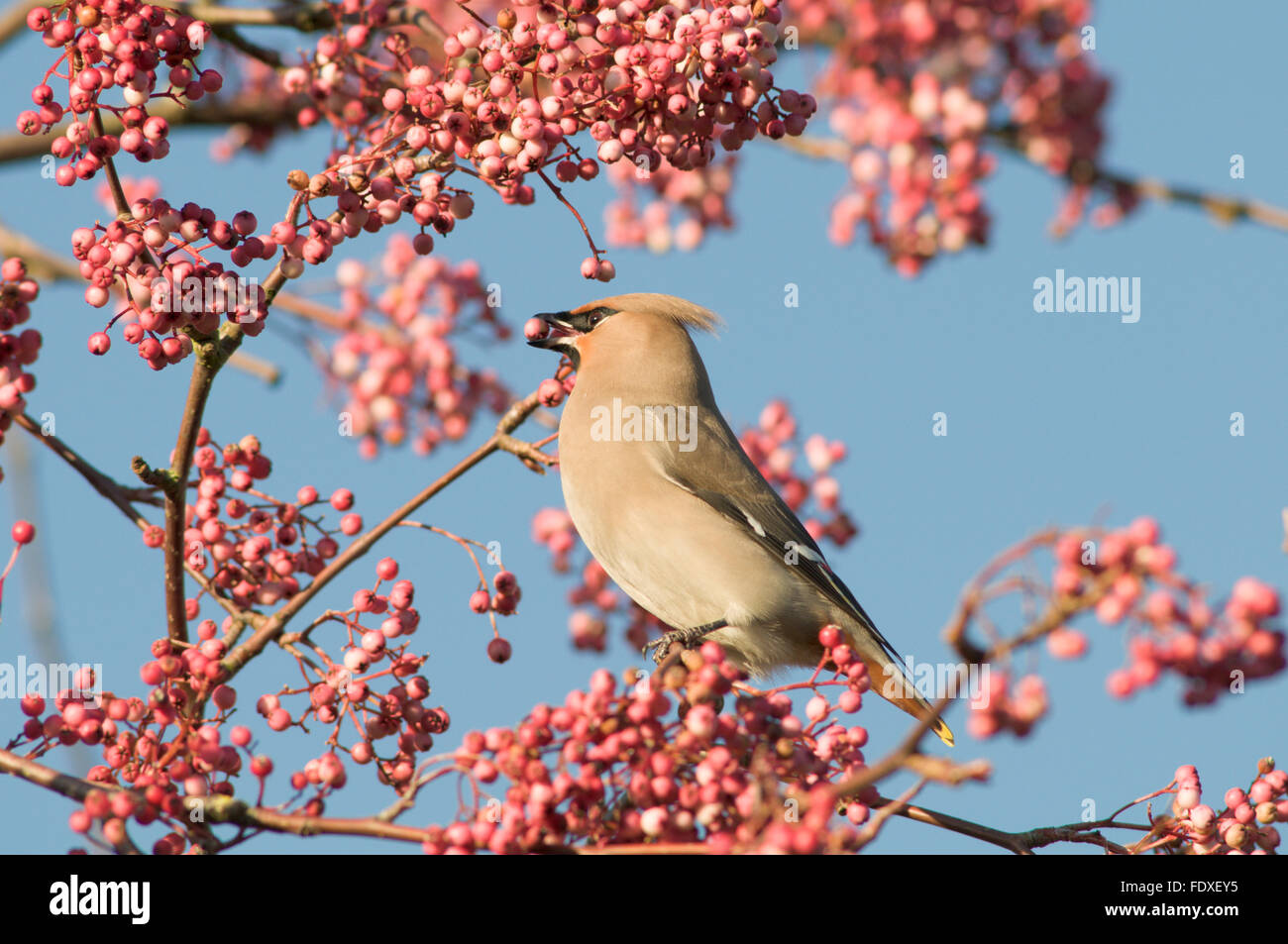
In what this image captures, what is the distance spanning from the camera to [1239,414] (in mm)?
4660

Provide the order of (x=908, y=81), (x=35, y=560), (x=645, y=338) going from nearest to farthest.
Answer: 1. (x=35, y=560)
2. (x=645, y=338)
3. (x=908, y=81)

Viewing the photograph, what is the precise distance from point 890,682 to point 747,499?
79cm

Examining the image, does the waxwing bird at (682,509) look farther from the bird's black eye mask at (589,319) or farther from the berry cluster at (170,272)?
the berry cluster at (170,272)

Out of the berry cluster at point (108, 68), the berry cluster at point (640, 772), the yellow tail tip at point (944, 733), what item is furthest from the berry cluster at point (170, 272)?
the yellow tail tip at point (944, 733)

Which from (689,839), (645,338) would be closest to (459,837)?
(689,839)

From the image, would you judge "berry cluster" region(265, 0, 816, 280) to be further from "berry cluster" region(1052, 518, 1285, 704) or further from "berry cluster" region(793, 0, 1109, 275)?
"berry cluster" region(793, 0, 1109, 275)

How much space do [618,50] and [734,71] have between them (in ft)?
0.84

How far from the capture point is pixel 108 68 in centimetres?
287

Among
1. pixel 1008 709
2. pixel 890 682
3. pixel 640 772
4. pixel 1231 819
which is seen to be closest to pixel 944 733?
pixel 890 682

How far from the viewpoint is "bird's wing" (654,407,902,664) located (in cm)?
477

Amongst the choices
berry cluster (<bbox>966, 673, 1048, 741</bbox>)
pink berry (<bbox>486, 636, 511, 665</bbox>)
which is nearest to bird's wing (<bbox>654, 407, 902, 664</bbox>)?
pink berry (<bbox>486, 636, 511, 665</bbox>)

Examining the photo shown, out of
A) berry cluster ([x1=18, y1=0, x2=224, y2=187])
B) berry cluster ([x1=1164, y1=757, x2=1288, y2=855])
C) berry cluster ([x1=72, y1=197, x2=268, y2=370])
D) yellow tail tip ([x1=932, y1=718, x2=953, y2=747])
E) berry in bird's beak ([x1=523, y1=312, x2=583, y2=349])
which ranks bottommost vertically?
berry cluster ([x1=1164, y1=757, x2=1288, y2=855])

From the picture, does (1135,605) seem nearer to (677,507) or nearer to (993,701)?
(993,701)

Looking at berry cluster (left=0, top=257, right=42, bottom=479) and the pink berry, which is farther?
the pink berry
